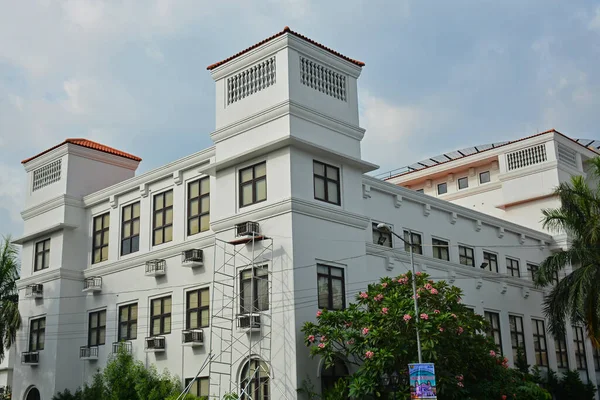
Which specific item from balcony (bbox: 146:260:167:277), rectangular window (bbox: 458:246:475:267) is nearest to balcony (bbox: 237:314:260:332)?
balcony (bbox: 146:260:167:277)

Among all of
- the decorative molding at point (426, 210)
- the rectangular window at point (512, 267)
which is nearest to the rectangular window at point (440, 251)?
the decorative molding at point (426, 210)

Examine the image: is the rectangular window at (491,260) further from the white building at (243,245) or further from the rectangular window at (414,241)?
the rectangular window at (414,241)

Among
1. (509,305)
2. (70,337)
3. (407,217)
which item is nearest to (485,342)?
(407,217)

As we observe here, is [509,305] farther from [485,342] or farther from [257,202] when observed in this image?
[257,202]

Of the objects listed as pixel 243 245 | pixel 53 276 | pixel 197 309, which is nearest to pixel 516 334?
pixel 197 309

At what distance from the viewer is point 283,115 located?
26.5 m

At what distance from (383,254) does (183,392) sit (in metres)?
9.38

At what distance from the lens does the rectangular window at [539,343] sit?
3797 centimetres

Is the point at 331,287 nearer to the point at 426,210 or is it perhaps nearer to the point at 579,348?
the point at 426,210

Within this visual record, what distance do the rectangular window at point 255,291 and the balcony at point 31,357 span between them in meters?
12.8

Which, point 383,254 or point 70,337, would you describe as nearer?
point 383,254

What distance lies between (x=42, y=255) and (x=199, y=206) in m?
10.1

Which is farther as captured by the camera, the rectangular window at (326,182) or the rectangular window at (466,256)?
the rectangular window at (466,256)

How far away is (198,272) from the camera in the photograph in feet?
96.2
